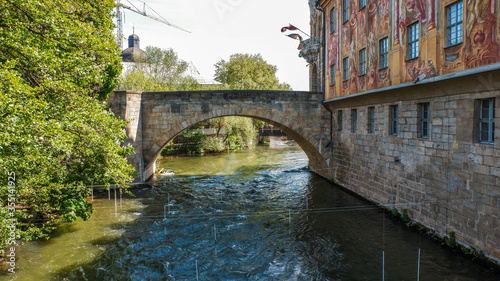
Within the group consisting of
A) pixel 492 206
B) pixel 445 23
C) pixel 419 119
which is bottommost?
pixel 492 206

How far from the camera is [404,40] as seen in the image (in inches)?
388

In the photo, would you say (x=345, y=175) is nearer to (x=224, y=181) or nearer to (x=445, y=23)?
(x=224, y=181)

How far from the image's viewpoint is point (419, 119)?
32.1ft

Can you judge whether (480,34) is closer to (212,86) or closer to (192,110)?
(192,110)

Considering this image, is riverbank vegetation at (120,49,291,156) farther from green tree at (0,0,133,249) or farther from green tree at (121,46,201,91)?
green tree at (0,0,133,249)

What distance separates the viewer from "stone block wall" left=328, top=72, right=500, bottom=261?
7.29 m

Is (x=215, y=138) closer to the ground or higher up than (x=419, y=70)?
closer to the ground

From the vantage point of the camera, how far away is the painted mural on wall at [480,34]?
6742 millimetres

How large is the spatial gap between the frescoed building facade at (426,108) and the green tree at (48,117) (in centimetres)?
810

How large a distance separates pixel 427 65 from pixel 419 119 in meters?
1.75

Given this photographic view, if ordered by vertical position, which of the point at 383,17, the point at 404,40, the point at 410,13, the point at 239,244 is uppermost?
the point at 383,17

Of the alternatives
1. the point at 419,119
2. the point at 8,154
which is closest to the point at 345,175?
the point at 419,119

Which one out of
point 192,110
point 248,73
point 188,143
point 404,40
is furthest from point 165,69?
point 404,40

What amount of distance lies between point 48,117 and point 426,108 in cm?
956
